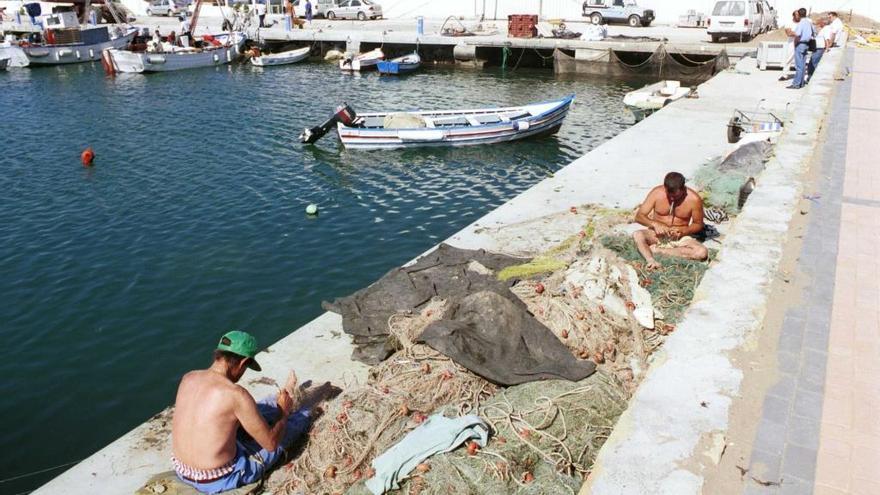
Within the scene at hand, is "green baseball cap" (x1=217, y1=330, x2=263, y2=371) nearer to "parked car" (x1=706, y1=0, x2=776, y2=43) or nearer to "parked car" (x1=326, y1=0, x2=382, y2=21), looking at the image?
"parked car" (x1=706, y1=0, x2=776, y2=43)

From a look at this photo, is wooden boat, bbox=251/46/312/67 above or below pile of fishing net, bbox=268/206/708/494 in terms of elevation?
above

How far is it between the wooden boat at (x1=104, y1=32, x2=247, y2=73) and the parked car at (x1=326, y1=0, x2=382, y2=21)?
11.7 m

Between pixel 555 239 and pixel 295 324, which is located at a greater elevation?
pixel 555 239

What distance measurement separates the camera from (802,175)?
1063 centimetres

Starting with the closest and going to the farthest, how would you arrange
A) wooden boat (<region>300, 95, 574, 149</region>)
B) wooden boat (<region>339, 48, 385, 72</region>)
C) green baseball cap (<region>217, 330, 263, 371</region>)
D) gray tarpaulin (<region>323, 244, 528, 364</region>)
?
green baseball cap (<region>217, 330, 263, 371</region>)
gray tarpaulin (<region>323, 244, 528, 364</region>)
wooden boat (<region>300, 95, 574, 149</region>)
wooden boat (<region>339, 48, 385, 72</region>)

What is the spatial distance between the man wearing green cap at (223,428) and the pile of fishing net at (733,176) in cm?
889

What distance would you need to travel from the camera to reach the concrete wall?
43.2 meters

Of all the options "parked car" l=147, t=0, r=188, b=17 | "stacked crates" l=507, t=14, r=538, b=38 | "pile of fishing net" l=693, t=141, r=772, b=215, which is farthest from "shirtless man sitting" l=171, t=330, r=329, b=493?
"parked car" l=147, t=0, r=188, b=17

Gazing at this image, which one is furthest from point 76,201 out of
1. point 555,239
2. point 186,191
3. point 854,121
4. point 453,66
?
point 453,66

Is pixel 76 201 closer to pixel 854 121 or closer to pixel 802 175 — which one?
pixel 802 175

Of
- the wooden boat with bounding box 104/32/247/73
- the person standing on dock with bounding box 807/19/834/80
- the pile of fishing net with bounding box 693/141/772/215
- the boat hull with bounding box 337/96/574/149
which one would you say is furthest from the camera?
the wooden boat with bounding box 104/32/247/73

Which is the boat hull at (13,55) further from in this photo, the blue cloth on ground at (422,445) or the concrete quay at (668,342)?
the blue cloth on ground at (422,445)

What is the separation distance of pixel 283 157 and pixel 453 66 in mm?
22418

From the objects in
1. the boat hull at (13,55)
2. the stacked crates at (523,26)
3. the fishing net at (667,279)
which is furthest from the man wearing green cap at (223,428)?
the boat hull at (13,55)
